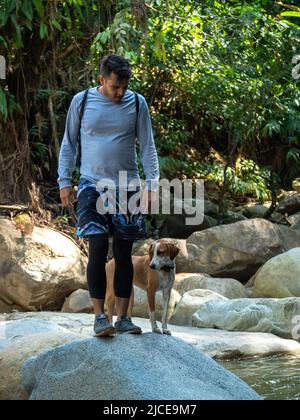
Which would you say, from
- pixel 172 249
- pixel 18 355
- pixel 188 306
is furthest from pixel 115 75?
pixel 188 306

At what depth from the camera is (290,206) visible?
1518 centimetres

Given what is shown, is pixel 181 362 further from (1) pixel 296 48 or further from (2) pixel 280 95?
(2) pixel 280 95

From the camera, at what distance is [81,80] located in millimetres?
11938

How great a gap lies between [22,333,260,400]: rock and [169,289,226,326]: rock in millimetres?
4279

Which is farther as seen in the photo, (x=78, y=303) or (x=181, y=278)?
(x=181, y=278)

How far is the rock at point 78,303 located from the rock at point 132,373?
4667 millimetres

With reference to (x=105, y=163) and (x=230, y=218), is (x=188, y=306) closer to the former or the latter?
(x=105, y=163)

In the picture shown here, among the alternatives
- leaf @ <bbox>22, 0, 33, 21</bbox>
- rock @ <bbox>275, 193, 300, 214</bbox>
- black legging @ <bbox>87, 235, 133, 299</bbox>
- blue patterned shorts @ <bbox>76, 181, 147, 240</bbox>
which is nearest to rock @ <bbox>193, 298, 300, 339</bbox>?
leaf @ <bbox>22, 0, 33, 21</bbox>

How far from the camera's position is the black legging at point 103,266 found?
455cm

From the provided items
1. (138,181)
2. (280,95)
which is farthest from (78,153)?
(280,95)

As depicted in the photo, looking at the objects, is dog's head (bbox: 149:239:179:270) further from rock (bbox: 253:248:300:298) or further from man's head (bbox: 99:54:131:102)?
rock (bbox: 253:248:300:298)

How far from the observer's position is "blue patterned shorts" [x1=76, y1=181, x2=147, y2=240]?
454cm

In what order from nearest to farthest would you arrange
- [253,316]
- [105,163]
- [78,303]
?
[105,163] < [253,316] < [78,303]

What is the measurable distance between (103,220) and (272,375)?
9.52 feet
